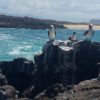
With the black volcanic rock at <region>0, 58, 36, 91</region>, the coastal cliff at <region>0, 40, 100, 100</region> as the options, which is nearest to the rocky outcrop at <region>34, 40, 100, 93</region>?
the coastal cliff at <region>0, 40, 100, 100</region>

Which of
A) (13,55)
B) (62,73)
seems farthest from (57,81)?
(13,55)

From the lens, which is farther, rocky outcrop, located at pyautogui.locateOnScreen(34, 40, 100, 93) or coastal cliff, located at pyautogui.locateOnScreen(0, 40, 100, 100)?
rocky outcrop, located at pyautogui.locateOnScreen(34, 40, 100, 93)

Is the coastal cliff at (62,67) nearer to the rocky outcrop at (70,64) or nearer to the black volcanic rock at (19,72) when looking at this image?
the rocky outcrop at (70,64)

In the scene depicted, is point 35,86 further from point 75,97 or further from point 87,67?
point 75,97

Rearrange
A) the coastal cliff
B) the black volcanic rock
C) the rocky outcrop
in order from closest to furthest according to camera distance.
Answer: the coastal cliff < the rocky outcrop < the black volcanic rock

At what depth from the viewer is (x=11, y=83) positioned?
149ft

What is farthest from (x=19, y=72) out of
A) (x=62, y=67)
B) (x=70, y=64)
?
(x=70, y=64)

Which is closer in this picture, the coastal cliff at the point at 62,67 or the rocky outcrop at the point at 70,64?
the coastal cliff at the point at 62,67

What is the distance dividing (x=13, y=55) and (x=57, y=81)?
2488 cm

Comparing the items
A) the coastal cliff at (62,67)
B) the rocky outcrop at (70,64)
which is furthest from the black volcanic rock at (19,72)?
the rocky outcrop at (70,64)

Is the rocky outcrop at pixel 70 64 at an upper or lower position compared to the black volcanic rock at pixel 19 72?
upper

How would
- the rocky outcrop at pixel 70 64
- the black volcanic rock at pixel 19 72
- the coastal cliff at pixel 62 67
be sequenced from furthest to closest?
the black volcanic rock at pixel 19 72 → the rocky outcrop at pixel 70 64 → the coastal cliff at pixel 62 67

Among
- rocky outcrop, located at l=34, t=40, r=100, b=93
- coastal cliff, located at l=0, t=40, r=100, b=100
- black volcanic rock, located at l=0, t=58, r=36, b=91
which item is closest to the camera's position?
coastal cliff, located at l=0, t=40, r=100, b=100

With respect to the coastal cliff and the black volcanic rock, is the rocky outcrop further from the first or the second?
the black volcanic rock
